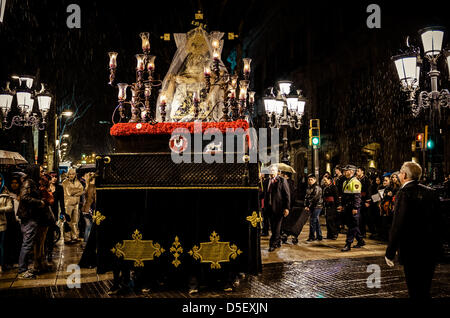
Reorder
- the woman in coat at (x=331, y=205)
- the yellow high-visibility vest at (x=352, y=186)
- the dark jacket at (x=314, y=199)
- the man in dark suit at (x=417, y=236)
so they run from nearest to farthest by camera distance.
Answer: the man in dark suit at (x=417, y=236) < the yellow high-visibility vest at (x=352, y=186) < the dark jacket at (x=314, y=199) < the woman in coat at (x=331, y=205)

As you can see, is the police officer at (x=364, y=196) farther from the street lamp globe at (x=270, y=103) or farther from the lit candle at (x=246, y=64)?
the lit candle at (x=246, y=64)

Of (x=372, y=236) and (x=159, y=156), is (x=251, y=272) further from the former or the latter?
(x=372, y=236)

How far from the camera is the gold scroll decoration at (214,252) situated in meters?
5.22

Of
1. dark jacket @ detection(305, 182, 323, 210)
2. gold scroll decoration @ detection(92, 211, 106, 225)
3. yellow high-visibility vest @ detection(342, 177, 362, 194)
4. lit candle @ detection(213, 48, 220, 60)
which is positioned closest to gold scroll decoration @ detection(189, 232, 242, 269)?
gold scroll decoration @ detection(92, 211, 106, 225)

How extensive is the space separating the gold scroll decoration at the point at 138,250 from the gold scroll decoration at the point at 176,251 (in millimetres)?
159

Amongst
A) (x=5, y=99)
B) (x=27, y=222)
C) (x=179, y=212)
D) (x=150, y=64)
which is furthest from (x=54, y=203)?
(x=179, y=212)

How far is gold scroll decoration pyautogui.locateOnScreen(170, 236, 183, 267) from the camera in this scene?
5.23 meters

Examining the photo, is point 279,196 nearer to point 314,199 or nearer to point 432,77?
point 314,199

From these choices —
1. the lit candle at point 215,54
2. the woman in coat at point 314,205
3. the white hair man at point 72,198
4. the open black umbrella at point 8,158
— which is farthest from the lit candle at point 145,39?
the open black umbrella at point 8,158

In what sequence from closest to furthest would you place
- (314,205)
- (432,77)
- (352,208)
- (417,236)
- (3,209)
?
(417,236) → (3,209) → (432,77) → (352,208) → (314,205)

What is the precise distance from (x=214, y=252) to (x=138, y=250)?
1.12 metres

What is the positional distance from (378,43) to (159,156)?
20.4m

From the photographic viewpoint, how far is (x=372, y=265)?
7258 mm

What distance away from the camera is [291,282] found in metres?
5.96
